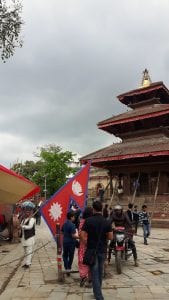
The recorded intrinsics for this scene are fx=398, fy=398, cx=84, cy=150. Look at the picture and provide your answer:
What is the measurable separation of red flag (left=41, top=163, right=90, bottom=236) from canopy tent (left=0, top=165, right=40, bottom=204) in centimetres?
355

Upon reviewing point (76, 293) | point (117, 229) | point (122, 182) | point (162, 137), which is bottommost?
point (76, 293)

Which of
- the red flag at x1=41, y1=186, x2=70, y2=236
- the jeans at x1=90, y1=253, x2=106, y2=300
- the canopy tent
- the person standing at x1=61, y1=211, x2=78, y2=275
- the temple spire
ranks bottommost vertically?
the jeans at x1=90, y1=253, x2=106, y2=300

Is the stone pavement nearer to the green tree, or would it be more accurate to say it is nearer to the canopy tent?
the canopy tent

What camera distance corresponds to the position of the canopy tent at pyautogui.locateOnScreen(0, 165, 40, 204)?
13527 mm

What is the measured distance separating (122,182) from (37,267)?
22.7 metres

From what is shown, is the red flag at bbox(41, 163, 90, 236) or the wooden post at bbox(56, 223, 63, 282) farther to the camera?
the red flag at bbox(41, 163, 90, 236)

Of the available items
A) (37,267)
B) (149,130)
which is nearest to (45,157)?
(149,130)

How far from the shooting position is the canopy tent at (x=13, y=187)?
13.5 meters

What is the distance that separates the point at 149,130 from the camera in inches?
1211

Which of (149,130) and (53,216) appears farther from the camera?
(149,130)

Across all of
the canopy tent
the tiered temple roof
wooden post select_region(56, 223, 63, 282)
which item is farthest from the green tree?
wooden post select_region(56, 223, 63, 282)

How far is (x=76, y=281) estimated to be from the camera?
28.4 feet

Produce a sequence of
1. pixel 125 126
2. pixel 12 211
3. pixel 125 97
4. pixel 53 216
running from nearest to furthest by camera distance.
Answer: pixel 53 216 < pixel 12 211 < pixel 125 126 < pixel 125 97

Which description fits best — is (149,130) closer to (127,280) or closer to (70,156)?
(127,280)
